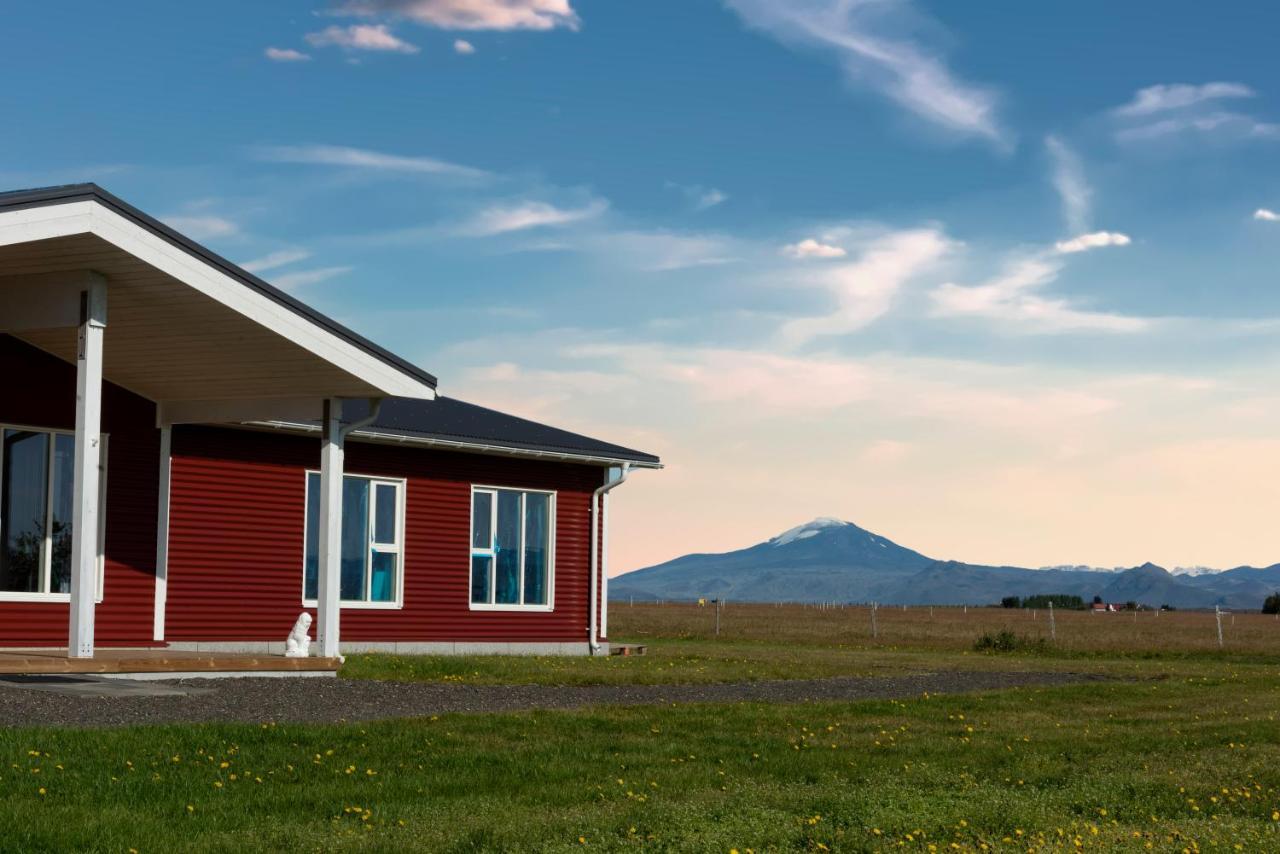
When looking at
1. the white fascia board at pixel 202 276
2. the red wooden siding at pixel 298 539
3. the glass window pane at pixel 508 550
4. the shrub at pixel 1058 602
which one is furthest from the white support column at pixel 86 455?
the shrub at pixel 1058 602

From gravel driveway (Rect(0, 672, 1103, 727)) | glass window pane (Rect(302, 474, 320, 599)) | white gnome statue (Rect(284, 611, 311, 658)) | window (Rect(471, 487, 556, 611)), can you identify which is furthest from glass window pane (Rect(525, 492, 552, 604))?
gravel driveway (Rect(0, 672, 1103, 727))

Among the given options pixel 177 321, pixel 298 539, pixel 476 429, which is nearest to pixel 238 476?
pixel 298 539

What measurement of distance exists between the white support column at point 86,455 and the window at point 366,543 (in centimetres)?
758

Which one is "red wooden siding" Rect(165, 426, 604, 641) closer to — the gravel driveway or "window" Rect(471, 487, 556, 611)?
"window" Rect(471, 487, 556, 611)

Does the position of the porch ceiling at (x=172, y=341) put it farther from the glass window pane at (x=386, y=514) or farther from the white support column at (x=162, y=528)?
the glass window pane at (x=386, y=514)

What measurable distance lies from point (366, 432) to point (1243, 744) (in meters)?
12.3

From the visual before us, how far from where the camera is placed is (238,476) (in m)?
20.5

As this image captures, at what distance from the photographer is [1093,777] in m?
11.3

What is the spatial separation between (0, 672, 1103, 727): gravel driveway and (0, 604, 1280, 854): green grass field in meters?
0.97

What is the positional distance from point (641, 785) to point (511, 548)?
14.0 meters

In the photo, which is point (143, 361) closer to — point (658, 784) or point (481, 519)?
point (481, 519)

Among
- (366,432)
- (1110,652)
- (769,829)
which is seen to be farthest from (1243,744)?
(1110,652)

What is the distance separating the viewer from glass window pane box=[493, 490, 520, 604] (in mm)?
23891

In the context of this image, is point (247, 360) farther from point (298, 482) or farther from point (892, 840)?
point (892, 840)
